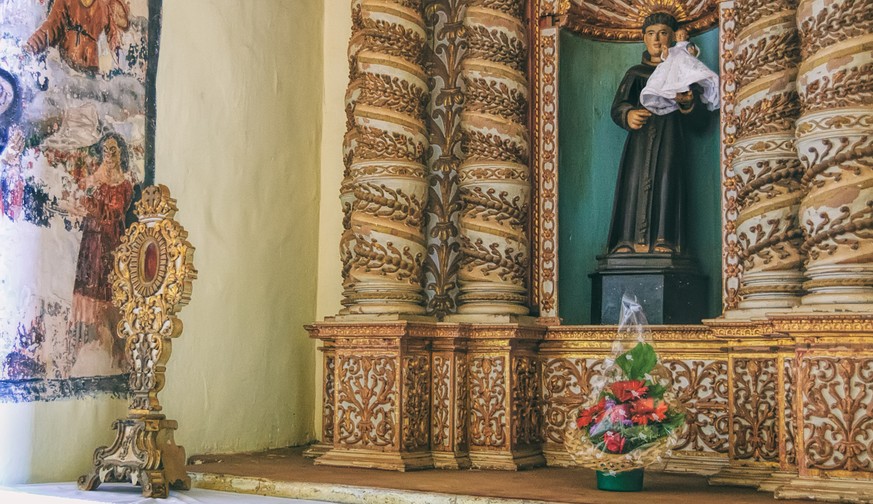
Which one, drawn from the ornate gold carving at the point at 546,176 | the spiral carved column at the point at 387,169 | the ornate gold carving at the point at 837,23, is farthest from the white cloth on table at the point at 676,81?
the spiral carved column at the point at 387,169

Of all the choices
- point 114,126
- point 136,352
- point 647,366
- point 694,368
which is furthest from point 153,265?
point 694,368

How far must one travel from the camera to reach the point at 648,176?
6.57m

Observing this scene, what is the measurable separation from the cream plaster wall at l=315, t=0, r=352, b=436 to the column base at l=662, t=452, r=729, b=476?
250 cm

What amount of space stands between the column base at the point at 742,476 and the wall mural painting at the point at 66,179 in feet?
10.4

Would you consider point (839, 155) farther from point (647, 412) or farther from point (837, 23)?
point (647, 412)

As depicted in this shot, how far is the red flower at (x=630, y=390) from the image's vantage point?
5020mm

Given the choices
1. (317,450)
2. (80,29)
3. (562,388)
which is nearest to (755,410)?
(562,388)

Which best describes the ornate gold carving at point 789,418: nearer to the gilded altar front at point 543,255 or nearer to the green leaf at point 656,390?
the gilded altar front at point 543,255

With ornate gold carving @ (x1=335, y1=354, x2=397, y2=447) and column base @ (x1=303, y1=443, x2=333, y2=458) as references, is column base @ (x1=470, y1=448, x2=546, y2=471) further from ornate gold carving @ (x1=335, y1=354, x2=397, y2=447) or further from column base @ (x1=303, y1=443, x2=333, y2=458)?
column base @ (x1=303, y1=443, x2=333, y2=458)

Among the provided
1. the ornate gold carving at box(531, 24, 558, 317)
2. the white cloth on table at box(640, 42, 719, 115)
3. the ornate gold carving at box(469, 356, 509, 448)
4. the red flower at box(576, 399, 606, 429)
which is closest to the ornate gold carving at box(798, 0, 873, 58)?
the white cloth on table at box(640, 42, 719, 115)

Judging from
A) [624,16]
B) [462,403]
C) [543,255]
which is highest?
[624,16]

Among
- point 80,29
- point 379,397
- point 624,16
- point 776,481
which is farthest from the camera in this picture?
point 624,16

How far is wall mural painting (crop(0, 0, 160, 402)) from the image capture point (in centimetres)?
523

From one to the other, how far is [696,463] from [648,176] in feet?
5.74
